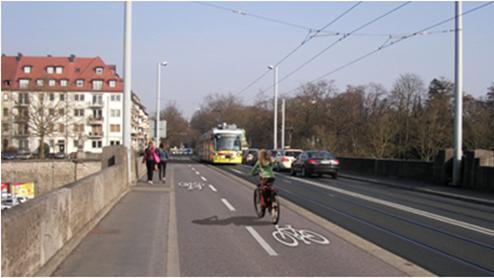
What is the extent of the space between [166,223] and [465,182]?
53.8 ft

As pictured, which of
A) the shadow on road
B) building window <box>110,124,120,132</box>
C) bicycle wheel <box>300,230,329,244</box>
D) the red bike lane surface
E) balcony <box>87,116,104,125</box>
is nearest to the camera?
the red bike lane surface

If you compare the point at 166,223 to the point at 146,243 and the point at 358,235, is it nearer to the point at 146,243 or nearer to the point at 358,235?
the point at 146,243

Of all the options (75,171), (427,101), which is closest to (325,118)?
(427,101)

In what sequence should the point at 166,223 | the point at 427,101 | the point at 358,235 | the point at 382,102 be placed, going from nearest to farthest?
the point at 358,235 < the point at 166,223 < the point at 427,101 < the point at 382,102

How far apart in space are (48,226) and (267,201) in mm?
5817

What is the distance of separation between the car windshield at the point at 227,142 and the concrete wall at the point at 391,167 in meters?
10.4

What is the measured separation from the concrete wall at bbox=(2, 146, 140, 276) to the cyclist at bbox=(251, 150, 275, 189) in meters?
3.51

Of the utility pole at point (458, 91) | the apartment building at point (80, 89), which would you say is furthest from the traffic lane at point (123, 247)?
the apartment building at point (80, 89)

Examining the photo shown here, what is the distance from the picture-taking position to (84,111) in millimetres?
96938

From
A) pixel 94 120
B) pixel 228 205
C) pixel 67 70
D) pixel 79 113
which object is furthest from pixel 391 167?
pixel 67 70

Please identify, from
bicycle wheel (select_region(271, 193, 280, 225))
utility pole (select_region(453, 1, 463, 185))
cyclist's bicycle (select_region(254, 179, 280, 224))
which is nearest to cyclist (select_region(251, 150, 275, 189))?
cyclist's bicycle (select_region(254, 179, 280, 224))

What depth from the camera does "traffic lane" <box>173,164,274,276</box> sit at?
7637 millimetres

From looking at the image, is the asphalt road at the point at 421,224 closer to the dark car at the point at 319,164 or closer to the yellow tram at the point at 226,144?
the dark car at the point at 319,164

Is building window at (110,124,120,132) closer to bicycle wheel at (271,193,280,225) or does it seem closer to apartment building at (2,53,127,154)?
apartment building at (2,53,127,154)
